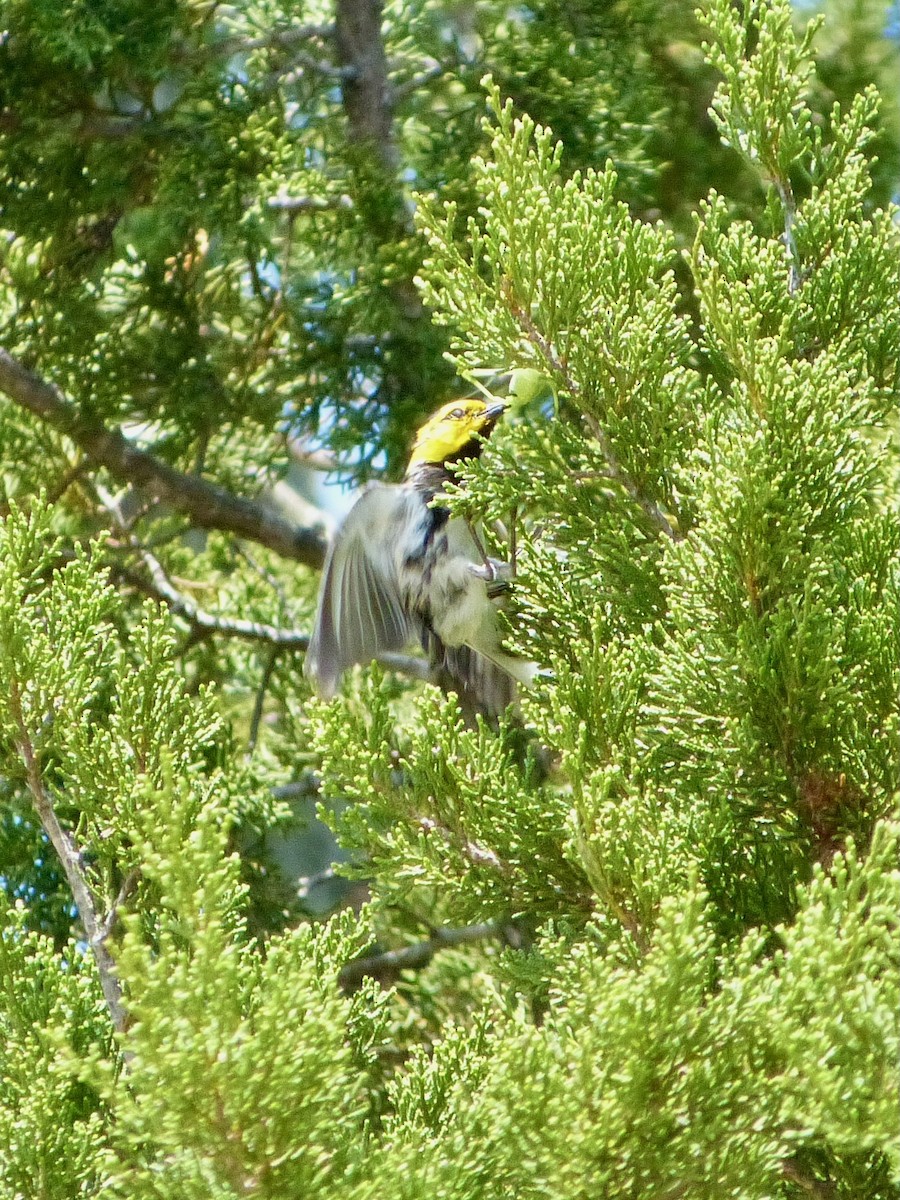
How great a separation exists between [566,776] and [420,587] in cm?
137

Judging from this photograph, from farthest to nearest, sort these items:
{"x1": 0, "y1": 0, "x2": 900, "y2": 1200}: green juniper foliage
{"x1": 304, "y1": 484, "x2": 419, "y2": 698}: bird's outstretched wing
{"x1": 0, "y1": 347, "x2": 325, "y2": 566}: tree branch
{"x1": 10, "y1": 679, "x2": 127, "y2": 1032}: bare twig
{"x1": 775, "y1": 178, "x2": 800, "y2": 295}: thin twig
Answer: {"x1": 0, "y1": 347, "x2": 325, "y2": 566}: tree branch < {"x1": 304, "y1": 484, "x2": 419, "y2": 698}: bird's outstretched wing < {"x1": 775, "y1": 178, "x2": 800, "y2": 295}: thin twig < {"x1": 10, "y1": 679, "x2": 127, "y2": 1032}: bare twig < {"x1": 0, "y1": 0, "x2": 900, "y2": 1200}: green juniper foliage

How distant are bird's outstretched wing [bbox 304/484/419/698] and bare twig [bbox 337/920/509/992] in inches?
24.0

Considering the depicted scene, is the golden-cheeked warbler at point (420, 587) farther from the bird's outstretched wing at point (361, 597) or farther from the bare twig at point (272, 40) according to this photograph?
the bare twig at point (272, 40)

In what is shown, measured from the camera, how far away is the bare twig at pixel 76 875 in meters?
1.89

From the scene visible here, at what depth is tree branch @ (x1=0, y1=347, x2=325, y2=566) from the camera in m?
3.45

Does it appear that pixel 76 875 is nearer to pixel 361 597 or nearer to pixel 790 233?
pixel 790 233

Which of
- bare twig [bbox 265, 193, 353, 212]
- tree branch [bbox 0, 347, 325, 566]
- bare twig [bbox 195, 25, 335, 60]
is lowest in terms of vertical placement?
tree branch [bbox 0, 347, 325, 566]

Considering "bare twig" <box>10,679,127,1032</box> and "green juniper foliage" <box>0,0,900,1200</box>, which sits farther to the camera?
"bare twig" <box>10,679,127,1032</box>

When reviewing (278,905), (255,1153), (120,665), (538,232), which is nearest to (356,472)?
(278,905)

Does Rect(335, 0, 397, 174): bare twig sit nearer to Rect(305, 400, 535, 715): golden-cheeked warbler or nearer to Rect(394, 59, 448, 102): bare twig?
Rect(394, 59, 448, 102): bare twig

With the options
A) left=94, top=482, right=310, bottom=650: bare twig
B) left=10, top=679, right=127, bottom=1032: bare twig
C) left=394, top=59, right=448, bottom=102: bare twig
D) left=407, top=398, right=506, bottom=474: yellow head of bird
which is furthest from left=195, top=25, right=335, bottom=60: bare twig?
left=10, top=679, right=127, bottom=1032: bare twig

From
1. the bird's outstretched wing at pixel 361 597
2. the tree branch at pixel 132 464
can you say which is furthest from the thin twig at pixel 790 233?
the tree branch at pixel 132 464

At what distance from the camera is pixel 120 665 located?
2121 mm

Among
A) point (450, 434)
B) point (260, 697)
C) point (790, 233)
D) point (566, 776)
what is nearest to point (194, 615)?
point (260, 697)
